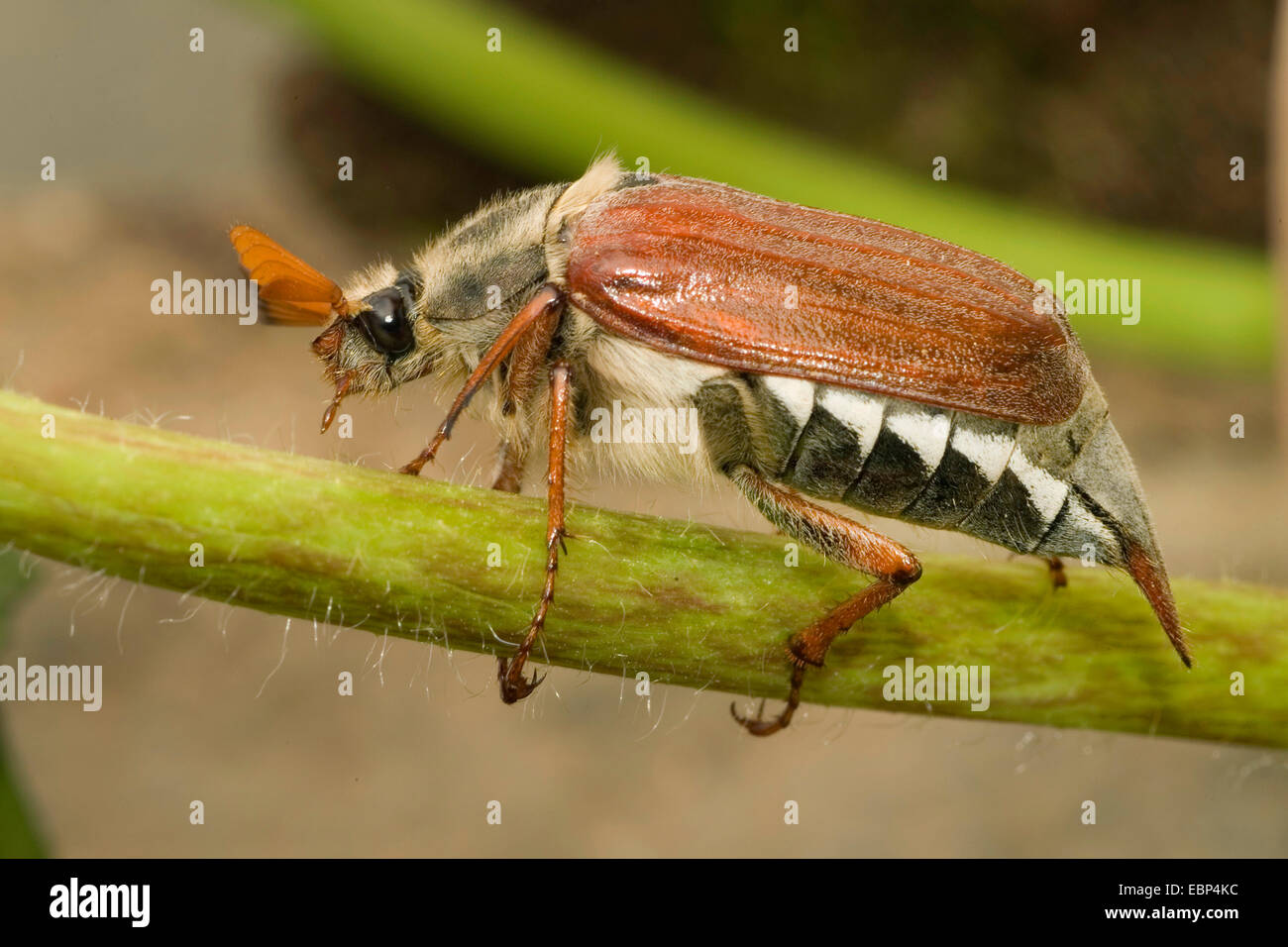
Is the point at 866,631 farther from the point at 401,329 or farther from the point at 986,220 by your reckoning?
the point at 986,220

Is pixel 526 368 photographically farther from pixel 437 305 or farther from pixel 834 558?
pixel 834 558

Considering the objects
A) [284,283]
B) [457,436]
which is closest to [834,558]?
[284,283]

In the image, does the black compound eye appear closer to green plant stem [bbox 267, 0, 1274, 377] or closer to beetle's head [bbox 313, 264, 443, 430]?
beetle's head [bbox 313, 264, 443, 430]

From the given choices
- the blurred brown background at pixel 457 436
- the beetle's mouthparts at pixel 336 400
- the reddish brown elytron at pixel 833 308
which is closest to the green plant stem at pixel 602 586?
the blurred brown background at pixel 457 436

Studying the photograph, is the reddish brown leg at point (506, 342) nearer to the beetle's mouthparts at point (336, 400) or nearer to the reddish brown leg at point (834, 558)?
the beetle's mouthparts at point (336, 400)

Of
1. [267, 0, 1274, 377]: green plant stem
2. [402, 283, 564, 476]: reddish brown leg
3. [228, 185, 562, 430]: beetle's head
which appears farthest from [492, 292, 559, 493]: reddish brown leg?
[267, 0, 1274, 377]: green plant stem
